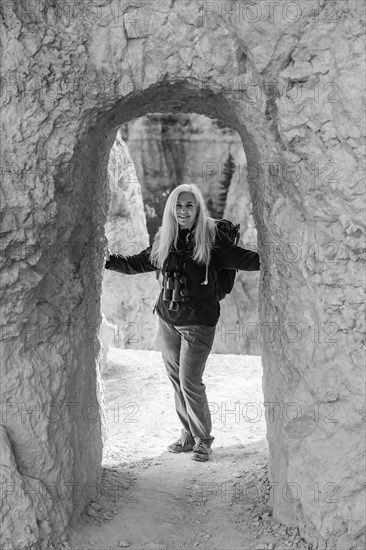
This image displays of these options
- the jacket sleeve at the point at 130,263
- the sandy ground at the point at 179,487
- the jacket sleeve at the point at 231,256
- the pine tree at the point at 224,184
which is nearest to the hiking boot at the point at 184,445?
the sandy ground at the point at 179,487

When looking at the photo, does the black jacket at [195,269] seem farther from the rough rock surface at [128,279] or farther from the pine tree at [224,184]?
the pine tree at [224,184]

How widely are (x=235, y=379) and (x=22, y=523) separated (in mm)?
4920

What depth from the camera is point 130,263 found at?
4980mm

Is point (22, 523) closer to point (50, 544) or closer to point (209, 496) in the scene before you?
point (50, 544)

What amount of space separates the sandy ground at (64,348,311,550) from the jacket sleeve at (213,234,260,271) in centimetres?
148

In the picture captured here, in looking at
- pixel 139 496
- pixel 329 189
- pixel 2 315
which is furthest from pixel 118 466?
pixel 329 189

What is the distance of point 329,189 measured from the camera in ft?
11.5

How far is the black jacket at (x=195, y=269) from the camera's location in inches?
188

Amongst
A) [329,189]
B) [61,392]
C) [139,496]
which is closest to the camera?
[329,189]

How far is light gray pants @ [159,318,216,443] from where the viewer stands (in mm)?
4980

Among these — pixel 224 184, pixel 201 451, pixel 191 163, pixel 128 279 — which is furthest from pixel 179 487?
pixel 191 163

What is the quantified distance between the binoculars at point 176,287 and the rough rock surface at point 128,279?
547 centimetres

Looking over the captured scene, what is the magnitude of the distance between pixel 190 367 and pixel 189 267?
0.78m

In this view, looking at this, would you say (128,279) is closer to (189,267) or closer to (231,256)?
(189,267)
